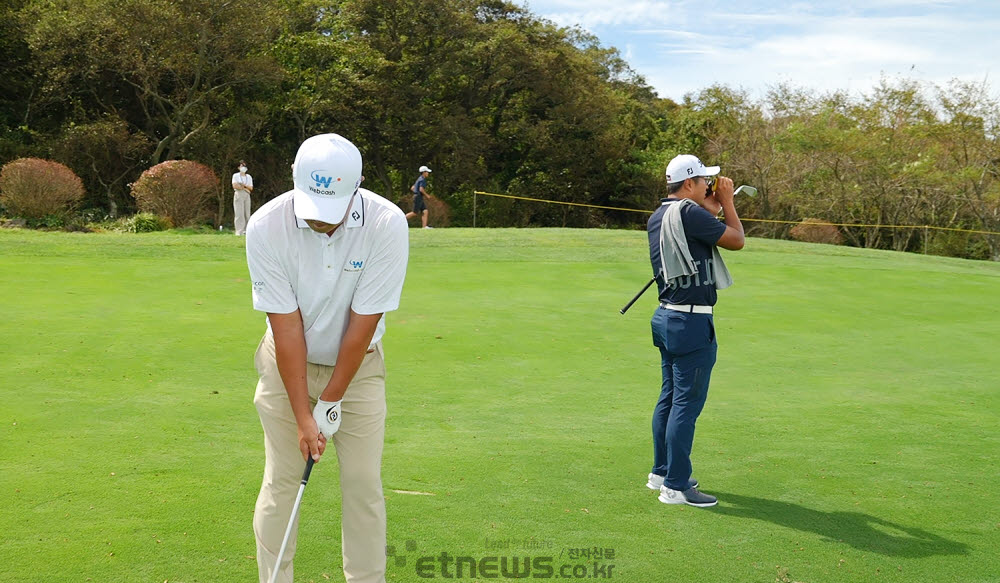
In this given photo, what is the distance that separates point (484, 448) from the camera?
530 cm

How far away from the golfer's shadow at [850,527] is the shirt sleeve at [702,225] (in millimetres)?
1380

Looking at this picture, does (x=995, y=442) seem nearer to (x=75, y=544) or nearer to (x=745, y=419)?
(x=745, y=419)

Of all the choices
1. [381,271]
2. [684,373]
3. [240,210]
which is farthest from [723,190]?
[240,210]

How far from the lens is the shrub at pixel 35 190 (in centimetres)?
1856

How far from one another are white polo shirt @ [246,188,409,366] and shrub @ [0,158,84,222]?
1795 cm

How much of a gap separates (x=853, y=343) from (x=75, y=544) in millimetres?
7643

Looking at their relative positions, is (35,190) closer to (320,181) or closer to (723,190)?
(723,190)

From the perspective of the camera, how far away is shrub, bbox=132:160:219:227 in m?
19.8

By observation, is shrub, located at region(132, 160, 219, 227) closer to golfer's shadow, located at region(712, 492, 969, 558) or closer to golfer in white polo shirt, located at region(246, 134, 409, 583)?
golfer's shadow, located at region(712, 492, 969, 558)

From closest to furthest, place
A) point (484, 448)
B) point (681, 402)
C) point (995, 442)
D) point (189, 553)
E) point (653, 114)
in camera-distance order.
Result: point (189, 553) < point (681, 402) < point (484, 448) < point (995, 442) < point (653, 114)

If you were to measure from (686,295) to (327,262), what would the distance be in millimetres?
2220

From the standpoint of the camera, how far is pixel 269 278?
312cm

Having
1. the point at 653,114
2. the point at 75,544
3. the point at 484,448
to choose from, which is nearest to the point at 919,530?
the point at 484,448

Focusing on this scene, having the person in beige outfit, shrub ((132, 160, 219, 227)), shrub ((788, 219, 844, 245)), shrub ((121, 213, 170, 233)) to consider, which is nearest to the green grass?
the person in beige outfit
